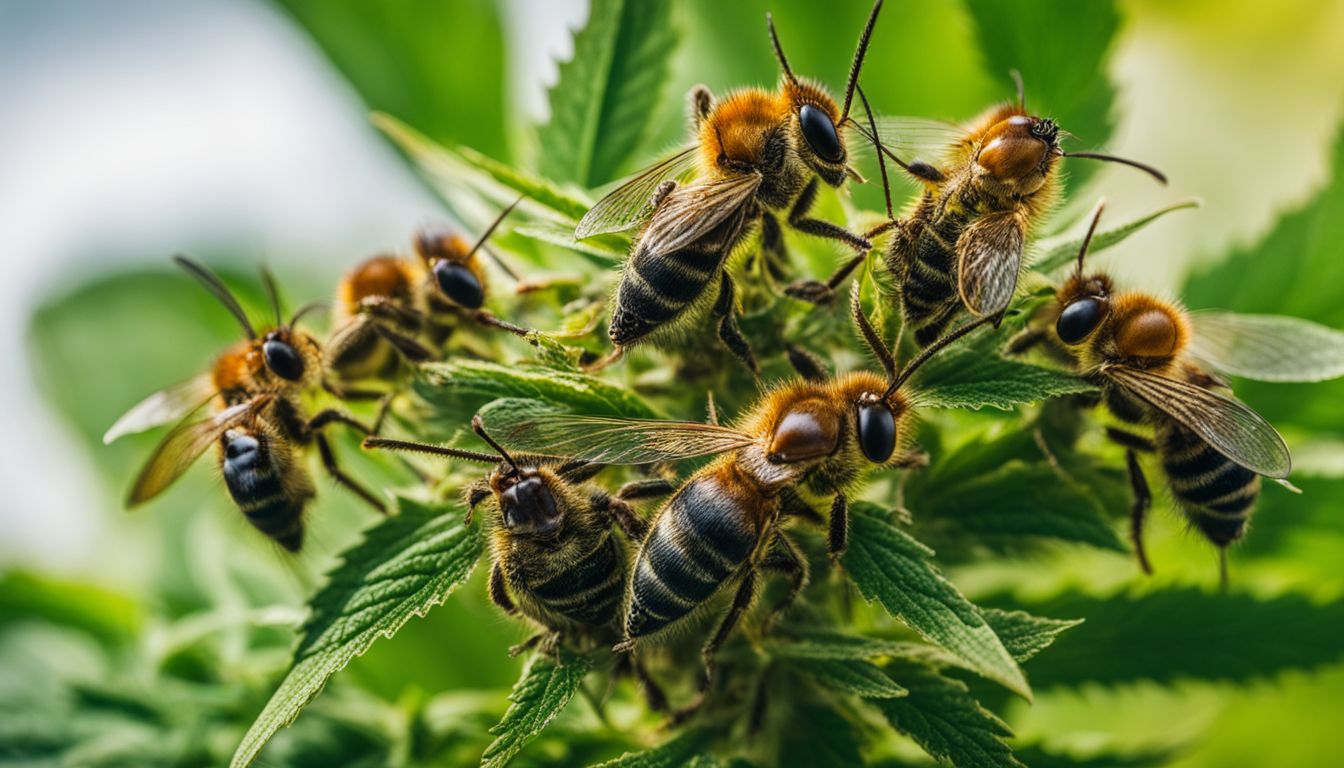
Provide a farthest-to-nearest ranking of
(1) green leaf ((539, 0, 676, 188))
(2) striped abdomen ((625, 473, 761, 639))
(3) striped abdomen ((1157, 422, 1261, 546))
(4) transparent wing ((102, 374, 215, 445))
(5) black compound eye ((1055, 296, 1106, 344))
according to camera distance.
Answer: (4) transparent wing ((102, 374, 215, 445)) → (1) green leaf ((539, 0, 676, 188)) → (3) striped abdomen ((1157, 422, 1261, 546)) → (5) black compound eye ((1055, 296, 1106, 344)) → (2) striped abdomen ((625, 473, 761, 639))

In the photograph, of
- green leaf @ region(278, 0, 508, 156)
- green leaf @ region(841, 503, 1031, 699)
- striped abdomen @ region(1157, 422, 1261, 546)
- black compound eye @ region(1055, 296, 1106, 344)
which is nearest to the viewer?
green leaf @ region(841, 503, 1031, 699)

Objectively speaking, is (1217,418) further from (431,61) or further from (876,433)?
(431,61)

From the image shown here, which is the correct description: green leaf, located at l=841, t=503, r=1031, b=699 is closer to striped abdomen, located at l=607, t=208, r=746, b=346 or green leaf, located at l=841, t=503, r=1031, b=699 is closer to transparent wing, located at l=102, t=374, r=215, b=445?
striped abdomen, located at l=607, t=208, r=746, b=346

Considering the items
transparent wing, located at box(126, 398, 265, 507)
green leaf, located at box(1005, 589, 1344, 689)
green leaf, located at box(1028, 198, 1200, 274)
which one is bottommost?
green leaf, located at box(1005, 589, 1344, 689)

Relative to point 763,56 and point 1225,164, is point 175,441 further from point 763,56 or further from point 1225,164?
point 1225,164

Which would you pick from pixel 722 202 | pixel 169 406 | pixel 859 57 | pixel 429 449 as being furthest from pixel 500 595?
pixel 169 406

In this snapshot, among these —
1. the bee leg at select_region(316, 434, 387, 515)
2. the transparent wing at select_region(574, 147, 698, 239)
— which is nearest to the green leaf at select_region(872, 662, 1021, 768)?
the transparent wing at select_region(574, 147, 698, 239)

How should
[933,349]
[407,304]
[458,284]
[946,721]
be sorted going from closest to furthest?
1. [946,721]
2. [933,349]
3. [458,284]
4. [407,304]
